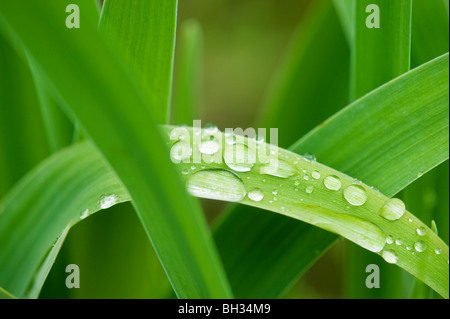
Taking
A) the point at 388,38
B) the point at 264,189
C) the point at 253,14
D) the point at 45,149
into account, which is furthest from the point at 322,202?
the point at 253,14

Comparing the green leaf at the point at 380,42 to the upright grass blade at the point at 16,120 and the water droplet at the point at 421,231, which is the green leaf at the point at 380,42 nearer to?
the water droplet at the point at 421,231

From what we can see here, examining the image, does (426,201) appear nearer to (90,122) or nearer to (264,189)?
(264,189)

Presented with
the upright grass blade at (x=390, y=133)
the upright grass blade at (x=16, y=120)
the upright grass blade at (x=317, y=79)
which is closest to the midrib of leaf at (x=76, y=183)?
the upright grass blade at (x=390, y=133)

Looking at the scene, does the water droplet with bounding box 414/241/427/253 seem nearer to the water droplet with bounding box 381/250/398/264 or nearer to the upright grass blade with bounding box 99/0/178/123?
the water droplet with bounding box 381/250/398/264

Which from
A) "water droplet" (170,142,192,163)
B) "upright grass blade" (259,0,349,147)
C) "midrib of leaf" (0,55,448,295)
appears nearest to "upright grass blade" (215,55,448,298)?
"midrib of leaf" (0,55,448,295)

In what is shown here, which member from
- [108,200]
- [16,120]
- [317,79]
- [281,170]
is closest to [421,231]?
[281,170]

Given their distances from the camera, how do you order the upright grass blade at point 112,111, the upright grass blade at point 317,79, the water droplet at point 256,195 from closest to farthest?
the upright grass blade at point 112,111 → the water droplet at point 256,195 → the upright grass blade at point 317,79
